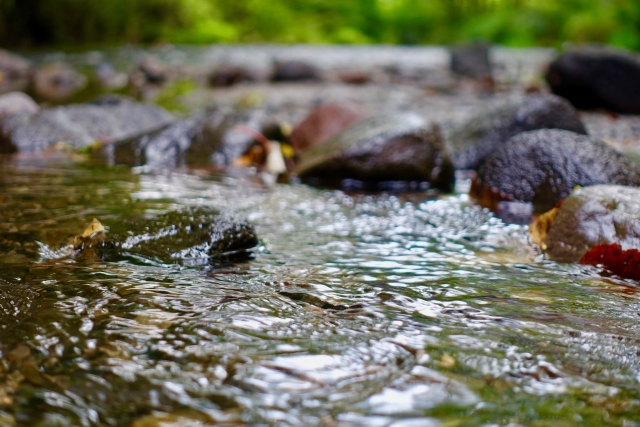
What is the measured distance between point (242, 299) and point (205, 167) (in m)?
3.53

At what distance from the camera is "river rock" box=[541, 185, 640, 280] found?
2381 millimetres

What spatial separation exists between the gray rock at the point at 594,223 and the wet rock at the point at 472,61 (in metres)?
11.2

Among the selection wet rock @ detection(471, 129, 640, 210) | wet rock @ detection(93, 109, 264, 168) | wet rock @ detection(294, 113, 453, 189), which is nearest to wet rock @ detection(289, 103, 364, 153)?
wet rock @ detection(93, 109, 264, 168)

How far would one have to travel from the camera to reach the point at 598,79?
8.83 meters

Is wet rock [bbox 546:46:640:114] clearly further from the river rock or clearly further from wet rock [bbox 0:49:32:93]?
wet rock [bbox 0:49:32:93]

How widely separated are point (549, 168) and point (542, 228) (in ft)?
3.13

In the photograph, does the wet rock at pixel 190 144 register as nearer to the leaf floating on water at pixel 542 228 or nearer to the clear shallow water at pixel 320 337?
the clear shallow water at pixel 320 337

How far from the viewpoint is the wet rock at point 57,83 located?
37.9ft

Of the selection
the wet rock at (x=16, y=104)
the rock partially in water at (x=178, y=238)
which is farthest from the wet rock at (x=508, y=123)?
the wet rock at (x=16, y=104)

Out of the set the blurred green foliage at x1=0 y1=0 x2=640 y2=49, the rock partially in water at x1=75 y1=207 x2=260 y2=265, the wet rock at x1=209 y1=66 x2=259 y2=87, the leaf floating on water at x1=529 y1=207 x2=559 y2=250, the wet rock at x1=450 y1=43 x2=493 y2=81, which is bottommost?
the rock partially in water at x1=75 y1=207 x2=260 y2=265

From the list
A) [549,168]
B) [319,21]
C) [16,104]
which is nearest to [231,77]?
[16,104]

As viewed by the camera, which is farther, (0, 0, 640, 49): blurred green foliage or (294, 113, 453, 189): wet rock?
(0, 0, 640, 49): blurred green foliage

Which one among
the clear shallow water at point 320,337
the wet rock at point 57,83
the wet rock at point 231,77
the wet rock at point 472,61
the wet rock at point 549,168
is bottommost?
the clear shallow water at point 320,337

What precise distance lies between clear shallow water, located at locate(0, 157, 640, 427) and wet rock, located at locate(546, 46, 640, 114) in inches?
274
